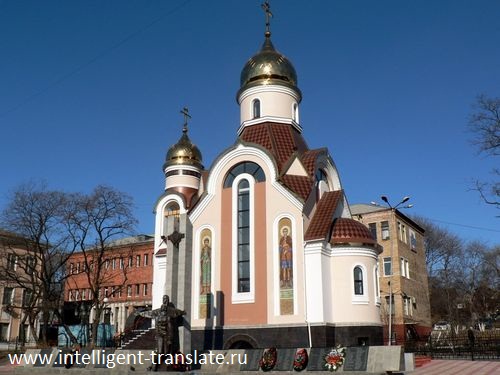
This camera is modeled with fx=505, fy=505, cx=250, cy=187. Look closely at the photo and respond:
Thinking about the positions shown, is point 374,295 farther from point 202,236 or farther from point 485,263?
point 485,263

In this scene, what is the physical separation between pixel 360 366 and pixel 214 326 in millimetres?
8014

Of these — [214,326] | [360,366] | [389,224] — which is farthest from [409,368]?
[389,224]

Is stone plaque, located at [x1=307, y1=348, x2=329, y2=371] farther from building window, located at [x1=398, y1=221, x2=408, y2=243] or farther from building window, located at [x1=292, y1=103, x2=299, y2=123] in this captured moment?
building window, located at [x1=398, y1=221, x2=408, y2=243]

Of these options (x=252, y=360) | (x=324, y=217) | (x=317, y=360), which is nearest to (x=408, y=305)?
(x=324, y=217)

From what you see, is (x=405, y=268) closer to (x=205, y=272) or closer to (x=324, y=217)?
(x=324, y=217)

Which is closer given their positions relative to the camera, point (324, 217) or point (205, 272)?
point (324, 217)

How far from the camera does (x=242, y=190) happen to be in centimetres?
2181

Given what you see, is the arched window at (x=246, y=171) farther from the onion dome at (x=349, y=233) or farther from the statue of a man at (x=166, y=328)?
the statue of a man at (x=166, y=328)

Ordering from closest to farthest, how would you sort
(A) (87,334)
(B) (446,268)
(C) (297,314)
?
(C) (297,314)
(A) (87,334)
(B) (446,268)

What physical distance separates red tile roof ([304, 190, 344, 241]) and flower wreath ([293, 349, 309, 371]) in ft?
19.3

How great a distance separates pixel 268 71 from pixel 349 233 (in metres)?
9.53

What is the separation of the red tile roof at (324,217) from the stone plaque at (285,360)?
5.74 meters

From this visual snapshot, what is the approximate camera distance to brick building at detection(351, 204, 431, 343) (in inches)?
1307

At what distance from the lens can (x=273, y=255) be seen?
66.2ft
